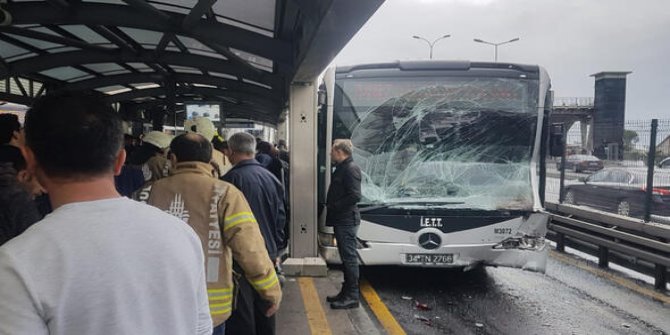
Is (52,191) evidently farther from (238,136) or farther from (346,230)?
(346,230)

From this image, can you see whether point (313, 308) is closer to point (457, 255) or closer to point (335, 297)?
point (335, 297)

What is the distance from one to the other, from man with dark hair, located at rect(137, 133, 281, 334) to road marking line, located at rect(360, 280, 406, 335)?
8.23ft

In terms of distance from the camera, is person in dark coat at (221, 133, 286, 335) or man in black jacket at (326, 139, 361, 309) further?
man in black jacket at (326, 139, 361, 309)

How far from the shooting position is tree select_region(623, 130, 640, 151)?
7.89 m

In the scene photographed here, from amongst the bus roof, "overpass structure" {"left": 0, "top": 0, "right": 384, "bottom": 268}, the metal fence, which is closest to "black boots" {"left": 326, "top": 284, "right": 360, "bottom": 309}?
"overpass structure" {"left": 0, "top": 0, "right": 384, "bottom": 268}

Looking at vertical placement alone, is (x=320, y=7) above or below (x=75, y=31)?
below

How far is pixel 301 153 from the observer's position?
22.0 feet

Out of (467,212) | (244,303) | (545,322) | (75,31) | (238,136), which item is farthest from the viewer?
(75,31)

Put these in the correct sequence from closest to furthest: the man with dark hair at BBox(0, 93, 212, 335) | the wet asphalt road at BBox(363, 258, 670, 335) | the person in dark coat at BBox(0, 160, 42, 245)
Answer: the man with dark hair at BBox(0, 93, 212, 335) → the person in dark coat at BBox(0, 160, 42, 245) → the wet asphalt road at BBox(363, 258, 670, 335)

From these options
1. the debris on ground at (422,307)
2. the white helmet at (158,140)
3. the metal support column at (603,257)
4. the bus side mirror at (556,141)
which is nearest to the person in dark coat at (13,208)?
the white helmet at (158,140)

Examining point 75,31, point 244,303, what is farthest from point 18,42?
point 244,303

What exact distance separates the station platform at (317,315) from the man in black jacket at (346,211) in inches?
6.8

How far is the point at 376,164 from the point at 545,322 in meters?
2.54

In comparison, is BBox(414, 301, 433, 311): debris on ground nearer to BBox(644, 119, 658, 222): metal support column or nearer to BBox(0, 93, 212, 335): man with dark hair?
BBox(644, 119, 658, 222): metal support column
